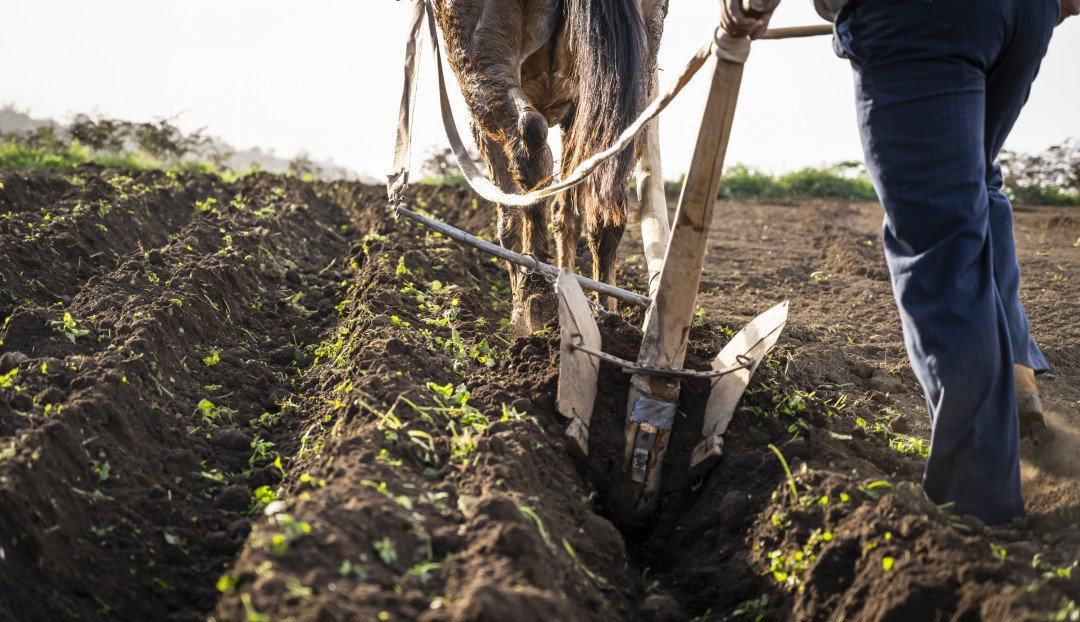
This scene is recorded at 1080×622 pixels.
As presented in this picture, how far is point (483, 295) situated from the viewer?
18.7 feet

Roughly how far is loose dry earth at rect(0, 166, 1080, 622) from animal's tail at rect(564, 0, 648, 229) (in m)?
0.70

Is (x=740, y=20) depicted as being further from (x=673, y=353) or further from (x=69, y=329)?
(x=69, y=329)

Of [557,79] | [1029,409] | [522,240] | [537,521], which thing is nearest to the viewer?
[537,521]

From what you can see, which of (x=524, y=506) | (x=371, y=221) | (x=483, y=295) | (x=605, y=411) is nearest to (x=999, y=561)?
(x=524, y=506)

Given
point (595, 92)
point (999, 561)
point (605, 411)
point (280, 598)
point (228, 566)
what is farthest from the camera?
point (595, 92)

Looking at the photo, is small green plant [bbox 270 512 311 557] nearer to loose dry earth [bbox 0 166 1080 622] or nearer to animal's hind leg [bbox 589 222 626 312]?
loose dry earth [bbox 0 166 1080 622]

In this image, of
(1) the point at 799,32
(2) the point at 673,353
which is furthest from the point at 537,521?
(1) the point at 799,32

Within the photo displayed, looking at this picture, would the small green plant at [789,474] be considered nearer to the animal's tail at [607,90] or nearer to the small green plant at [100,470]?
the animal's tail at [607,90]

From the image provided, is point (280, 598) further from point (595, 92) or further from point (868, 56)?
point (595, 92)

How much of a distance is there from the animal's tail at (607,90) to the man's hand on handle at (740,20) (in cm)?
118

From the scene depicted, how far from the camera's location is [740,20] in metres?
2.81

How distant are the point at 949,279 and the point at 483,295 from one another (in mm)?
3262

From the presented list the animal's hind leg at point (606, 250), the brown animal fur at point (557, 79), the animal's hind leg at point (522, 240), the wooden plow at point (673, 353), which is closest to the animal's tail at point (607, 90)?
the brown animal fur at point (557, 79)

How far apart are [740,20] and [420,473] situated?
1.58 m
